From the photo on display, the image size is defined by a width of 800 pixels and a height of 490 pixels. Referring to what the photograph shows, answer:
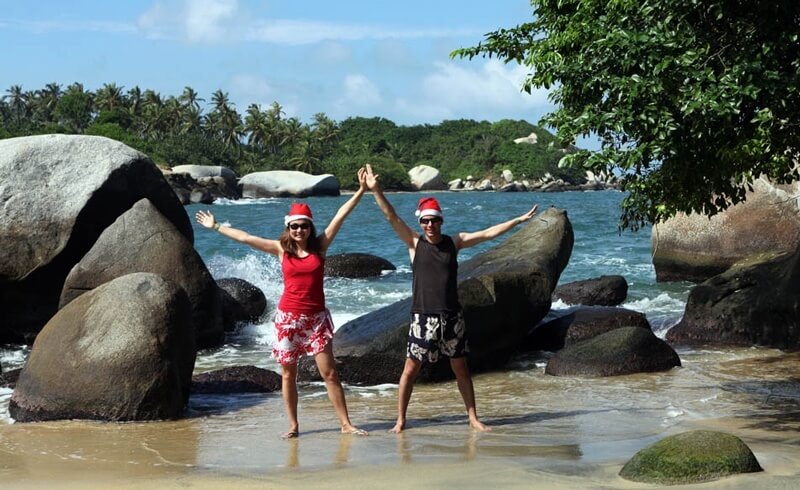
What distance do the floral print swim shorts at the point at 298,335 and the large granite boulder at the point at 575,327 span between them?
5033 millimetres

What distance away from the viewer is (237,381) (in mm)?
10758

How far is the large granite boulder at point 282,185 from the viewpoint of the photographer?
253ft

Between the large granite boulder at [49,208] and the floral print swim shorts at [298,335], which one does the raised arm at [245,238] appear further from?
the large granite boulder at [49,208]

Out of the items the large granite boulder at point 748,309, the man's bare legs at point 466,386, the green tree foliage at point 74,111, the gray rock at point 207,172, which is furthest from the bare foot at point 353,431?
the green tree foliage at point 74,111

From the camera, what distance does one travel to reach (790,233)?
61.3ft

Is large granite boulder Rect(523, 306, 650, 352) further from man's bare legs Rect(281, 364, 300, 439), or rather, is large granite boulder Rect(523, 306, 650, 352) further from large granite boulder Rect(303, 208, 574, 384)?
man's bare legs Rect(281, 364, 300, 439)

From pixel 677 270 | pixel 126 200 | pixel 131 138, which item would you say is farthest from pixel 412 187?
pixel 126 200

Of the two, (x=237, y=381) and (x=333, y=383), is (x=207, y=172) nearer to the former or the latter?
(x=237, y=381)

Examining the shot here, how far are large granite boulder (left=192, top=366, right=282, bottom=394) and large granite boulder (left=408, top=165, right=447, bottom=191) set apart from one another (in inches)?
3394

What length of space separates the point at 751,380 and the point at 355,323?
4.09 m

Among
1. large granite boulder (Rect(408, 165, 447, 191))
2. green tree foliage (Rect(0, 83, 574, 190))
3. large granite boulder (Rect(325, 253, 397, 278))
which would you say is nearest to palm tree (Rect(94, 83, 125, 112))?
green tree foliage (Rect(0, 83, 574, 190))

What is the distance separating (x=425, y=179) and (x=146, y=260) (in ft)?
282

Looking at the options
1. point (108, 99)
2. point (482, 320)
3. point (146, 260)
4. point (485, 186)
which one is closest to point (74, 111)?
point (108, 99)

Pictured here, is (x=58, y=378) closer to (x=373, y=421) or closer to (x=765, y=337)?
(x=373, y=421)
